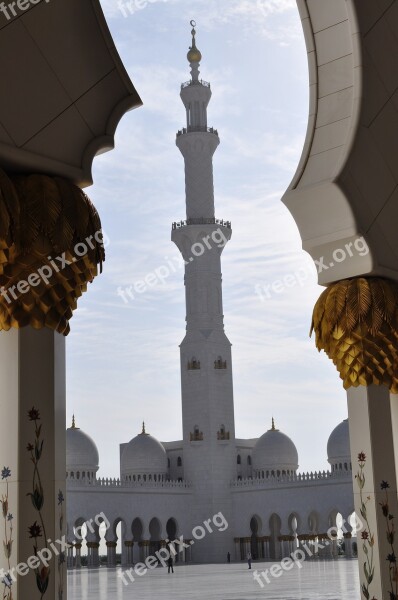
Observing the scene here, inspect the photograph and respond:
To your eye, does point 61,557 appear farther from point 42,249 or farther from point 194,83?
point 194,83

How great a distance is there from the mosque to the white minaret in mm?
31

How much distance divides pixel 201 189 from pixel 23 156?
23.4 meters

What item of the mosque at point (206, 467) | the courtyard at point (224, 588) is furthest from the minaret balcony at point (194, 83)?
the courtyard at point (224, 588)

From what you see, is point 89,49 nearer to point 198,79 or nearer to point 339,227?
point 339,227

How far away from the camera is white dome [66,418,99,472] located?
991 inches

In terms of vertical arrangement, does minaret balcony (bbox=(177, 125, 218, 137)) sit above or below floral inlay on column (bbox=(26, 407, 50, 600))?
above

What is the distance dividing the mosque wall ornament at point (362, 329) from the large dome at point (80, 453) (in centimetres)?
2136

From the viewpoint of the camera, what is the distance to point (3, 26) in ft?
9.89

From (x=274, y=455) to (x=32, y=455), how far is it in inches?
993

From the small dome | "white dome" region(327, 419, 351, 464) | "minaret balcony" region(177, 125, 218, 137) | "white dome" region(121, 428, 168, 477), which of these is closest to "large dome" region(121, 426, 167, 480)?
"white dome" region(121, 428, 168, 477)

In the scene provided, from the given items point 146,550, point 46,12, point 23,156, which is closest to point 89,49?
point 46,12

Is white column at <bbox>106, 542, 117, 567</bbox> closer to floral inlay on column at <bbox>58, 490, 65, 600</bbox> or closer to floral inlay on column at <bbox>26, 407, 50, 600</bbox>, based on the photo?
floral inlay on column at <bbox>58, 490, 65, 600</bbox>

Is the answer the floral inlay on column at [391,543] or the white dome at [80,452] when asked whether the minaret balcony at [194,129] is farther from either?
the floral inlay on column at [391,543]

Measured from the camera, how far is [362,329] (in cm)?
459
